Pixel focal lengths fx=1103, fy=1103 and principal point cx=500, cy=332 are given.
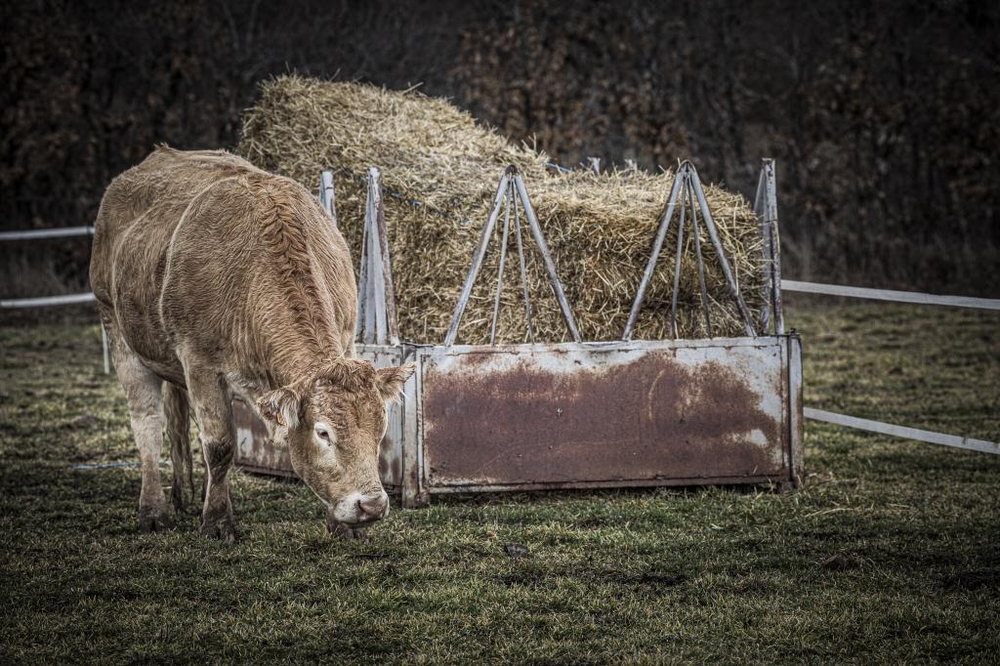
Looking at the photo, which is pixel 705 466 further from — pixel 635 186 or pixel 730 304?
pixel 635 186

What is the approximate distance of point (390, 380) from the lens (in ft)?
15.9

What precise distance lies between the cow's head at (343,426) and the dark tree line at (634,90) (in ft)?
41.7

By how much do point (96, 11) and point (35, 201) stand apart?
324 centimetres

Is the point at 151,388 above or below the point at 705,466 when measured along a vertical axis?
above

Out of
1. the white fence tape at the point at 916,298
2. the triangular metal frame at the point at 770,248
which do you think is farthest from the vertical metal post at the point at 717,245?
the white fence tape at the point at 916,298

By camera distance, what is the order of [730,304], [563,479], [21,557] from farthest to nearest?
[730,304]
[563,479]
[21,557]

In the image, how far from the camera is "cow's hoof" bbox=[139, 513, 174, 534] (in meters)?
6.03

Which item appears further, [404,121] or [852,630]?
[404,121]

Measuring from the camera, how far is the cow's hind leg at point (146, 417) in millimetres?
6102

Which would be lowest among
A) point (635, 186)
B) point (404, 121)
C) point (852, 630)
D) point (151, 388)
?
point (852, 630)

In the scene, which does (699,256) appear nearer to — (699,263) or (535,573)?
(699,263)

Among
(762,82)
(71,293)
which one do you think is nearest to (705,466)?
(71,293)

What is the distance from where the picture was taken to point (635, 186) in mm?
7602

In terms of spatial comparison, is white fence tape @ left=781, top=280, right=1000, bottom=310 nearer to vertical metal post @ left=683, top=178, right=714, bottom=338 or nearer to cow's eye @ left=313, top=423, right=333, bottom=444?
vertical metal post @ left=683, top=178, right=714, bottom=338
